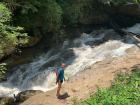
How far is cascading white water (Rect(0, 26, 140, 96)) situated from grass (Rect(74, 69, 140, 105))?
3.51 meters

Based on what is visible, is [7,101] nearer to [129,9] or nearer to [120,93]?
[120,93]

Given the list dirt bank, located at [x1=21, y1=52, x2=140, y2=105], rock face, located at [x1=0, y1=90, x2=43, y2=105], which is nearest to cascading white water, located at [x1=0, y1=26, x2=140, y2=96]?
rock face, located at [x1=0, y1=90, x2=43, y2=105]

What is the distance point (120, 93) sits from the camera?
40.2 feet

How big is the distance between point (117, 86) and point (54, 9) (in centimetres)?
615

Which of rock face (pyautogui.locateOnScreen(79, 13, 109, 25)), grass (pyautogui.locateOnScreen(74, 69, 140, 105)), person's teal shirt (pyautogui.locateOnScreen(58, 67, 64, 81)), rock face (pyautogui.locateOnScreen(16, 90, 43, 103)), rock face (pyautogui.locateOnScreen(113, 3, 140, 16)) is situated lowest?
rock face (pyautogui.locateOnScreen(16, 90, 43, 103))

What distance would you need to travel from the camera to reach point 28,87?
16.2m

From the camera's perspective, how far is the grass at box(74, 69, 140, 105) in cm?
1173

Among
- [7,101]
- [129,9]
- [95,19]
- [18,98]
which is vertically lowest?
[7,101]

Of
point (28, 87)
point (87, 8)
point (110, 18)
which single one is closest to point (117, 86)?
point (28, 87)

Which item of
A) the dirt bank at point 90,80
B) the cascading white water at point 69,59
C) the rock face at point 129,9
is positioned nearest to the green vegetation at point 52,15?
the rock face at point 129,9

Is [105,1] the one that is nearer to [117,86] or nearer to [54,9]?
[54,9]

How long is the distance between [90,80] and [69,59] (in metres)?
4.28

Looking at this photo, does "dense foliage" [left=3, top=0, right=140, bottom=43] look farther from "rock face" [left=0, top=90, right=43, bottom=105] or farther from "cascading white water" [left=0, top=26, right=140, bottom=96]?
"rock face" [left=0, top=90, right=43, bottom=105]

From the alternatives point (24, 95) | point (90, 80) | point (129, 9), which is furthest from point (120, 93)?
point (129, 9)
